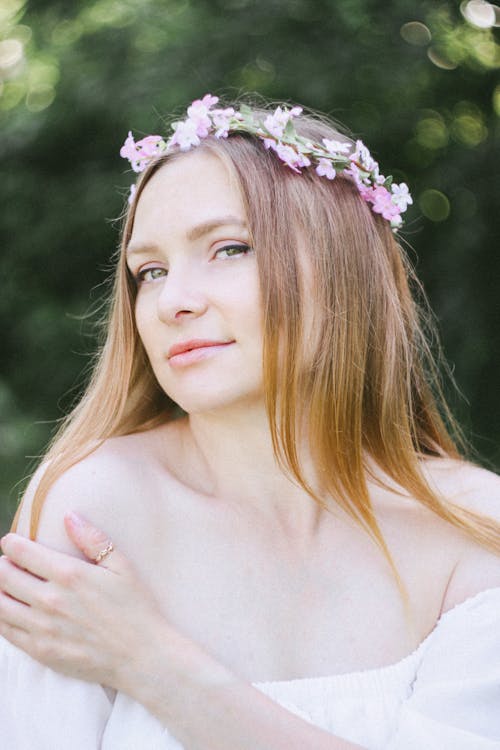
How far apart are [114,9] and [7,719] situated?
2681mm

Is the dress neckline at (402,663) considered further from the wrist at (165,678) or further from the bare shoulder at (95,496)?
the bare shoulder at (95,496)

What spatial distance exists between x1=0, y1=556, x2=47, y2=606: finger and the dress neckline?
0.46 metres

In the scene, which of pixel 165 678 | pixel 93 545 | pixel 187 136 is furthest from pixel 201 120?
pixel 165 678

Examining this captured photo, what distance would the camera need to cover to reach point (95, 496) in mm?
1963

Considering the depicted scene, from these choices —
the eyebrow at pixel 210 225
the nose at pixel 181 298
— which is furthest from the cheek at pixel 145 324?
the eyebrow at pixel 210 225

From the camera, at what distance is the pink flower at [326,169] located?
7.09 ft

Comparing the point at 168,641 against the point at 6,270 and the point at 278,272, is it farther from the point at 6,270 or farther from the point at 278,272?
the point at 6,270

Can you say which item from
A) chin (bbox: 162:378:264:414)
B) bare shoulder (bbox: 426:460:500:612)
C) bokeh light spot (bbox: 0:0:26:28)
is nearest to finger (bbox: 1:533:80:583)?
chin (bbox: 162:378:264:414)

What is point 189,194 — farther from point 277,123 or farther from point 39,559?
point 39,559

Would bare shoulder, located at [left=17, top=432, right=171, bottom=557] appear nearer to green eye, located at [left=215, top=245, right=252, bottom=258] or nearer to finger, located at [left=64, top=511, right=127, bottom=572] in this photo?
finger, located at [left=64, top=511, right=127, bottom=572]

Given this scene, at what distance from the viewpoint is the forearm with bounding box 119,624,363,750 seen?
1.76m

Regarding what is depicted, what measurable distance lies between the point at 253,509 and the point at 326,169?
779 mm

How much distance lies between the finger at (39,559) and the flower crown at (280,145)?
0.91 meters

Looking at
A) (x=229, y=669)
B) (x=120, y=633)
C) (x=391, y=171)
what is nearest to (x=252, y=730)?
(x=229, y=669)
